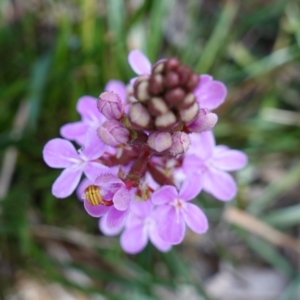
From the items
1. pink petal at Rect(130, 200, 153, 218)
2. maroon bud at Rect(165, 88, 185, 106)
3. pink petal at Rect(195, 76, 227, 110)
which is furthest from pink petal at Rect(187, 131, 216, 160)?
maroon bud at Rect(165, 88, 185, 106)

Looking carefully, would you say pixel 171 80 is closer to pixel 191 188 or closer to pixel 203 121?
pixel 203 121

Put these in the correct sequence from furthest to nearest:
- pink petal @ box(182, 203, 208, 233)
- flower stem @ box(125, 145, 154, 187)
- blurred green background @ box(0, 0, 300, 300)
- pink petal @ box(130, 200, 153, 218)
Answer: blurred green background @ box(0, 0, 300, 300), pink petal @ box(130, 200, 153, 218), pink petal @ box(182, 203, 208, 233), flower stem @ box(125, 145, 154, 187)

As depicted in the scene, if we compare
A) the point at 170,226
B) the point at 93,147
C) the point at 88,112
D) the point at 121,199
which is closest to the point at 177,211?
the point at 170,226

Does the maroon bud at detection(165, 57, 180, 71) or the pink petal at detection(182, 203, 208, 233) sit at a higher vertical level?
the maroon bud at detection(165, 57, 180, 71)

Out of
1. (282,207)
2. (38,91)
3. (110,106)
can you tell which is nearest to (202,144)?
(110,106)

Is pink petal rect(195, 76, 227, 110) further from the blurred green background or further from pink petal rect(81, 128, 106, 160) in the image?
the blurred green background
